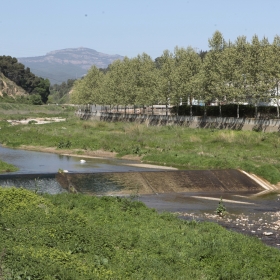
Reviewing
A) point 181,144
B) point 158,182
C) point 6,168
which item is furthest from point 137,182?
point 181,144

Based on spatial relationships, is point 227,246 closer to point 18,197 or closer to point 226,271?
point 226,271

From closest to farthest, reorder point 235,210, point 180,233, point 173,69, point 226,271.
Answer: point 226,271 → point 180,233 → point 235,210 → point 173,69

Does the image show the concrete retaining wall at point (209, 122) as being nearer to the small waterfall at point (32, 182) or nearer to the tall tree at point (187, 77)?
the tall tree at point (187, 77)

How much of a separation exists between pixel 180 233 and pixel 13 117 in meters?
104

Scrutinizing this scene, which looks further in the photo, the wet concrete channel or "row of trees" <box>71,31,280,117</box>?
"row of trees" <box>71,31,280,117</box>

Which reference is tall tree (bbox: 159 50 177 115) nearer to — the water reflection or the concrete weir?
the water reflection

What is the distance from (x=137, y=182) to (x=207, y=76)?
42.5m

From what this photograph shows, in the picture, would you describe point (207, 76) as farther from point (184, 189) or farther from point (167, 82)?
point (184, 189)

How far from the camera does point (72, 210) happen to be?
26.8 m

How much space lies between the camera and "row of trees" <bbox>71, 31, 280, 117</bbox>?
226 ft

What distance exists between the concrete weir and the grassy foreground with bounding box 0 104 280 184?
3389mm

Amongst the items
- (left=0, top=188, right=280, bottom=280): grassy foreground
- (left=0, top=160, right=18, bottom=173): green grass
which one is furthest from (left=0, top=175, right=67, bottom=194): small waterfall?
(left=0, top=188, right=280, bottom=280): grassy foreground

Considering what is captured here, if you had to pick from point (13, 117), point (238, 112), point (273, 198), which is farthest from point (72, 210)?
point (13, 117)

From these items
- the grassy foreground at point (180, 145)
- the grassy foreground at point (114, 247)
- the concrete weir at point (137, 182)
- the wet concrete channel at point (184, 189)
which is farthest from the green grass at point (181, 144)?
the grassy foreground at point (114, 247)
